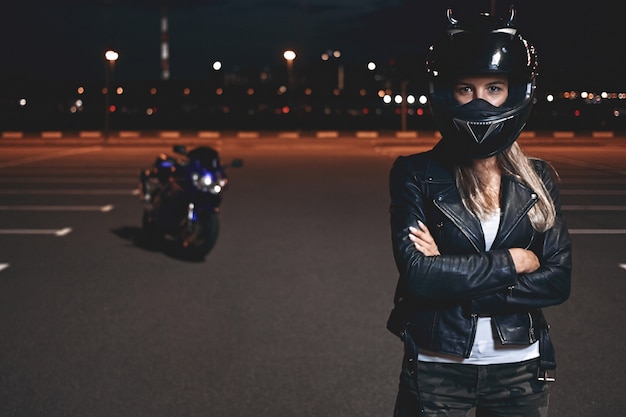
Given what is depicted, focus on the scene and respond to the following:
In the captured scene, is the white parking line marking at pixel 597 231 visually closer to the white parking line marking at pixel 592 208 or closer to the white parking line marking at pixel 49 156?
the white parking line marking at pixel 592 208

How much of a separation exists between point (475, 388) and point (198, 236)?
632 cm

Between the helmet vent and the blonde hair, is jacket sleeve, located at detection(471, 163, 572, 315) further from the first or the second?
the helmet vent

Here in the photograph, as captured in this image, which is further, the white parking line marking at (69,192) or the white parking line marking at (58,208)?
the white parking line marking at (69,192)

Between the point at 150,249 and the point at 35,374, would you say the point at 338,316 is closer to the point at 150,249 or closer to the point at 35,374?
the point at 35,374

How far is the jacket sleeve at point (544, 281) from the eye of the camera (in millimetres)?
2271

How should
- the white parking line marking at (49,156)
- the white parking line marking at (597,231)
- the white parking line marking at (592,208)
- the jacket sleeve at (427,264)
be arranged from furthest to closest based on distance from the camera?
the white parking line marking at (49,156) < the white parking line marking at (592,208) < the white parking line marking at (597,231) < the jacket sleeve at (427,264)

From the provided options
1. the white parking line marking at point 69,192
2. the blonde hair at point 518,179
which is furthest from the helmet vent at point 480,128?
the white parking line marking at point 69,192

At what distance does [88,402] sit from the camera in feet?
14.0

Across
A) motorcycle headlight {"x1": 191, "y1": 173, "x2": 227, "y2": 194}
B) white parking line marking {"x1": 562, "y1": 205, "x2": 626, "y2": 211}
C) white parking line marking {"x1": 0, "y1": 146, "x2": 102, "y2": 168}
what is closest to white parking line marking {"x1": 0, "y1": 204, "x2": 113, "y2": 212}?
motorcycle headlight {"x1": 191, "y1": 173, "x2": 227, "y2": 194}

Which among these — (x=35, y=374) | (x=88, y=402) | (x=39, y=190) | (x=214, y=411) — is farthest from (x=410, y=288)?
(x=39, y=190)

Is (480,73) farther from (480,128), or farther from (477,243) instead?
(477,243)

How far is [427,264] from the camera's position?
2.29 meters

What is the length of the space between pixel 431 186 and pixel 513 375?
592 mm

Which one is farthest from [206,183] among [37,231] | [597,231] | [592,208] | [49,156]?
[49,156]
